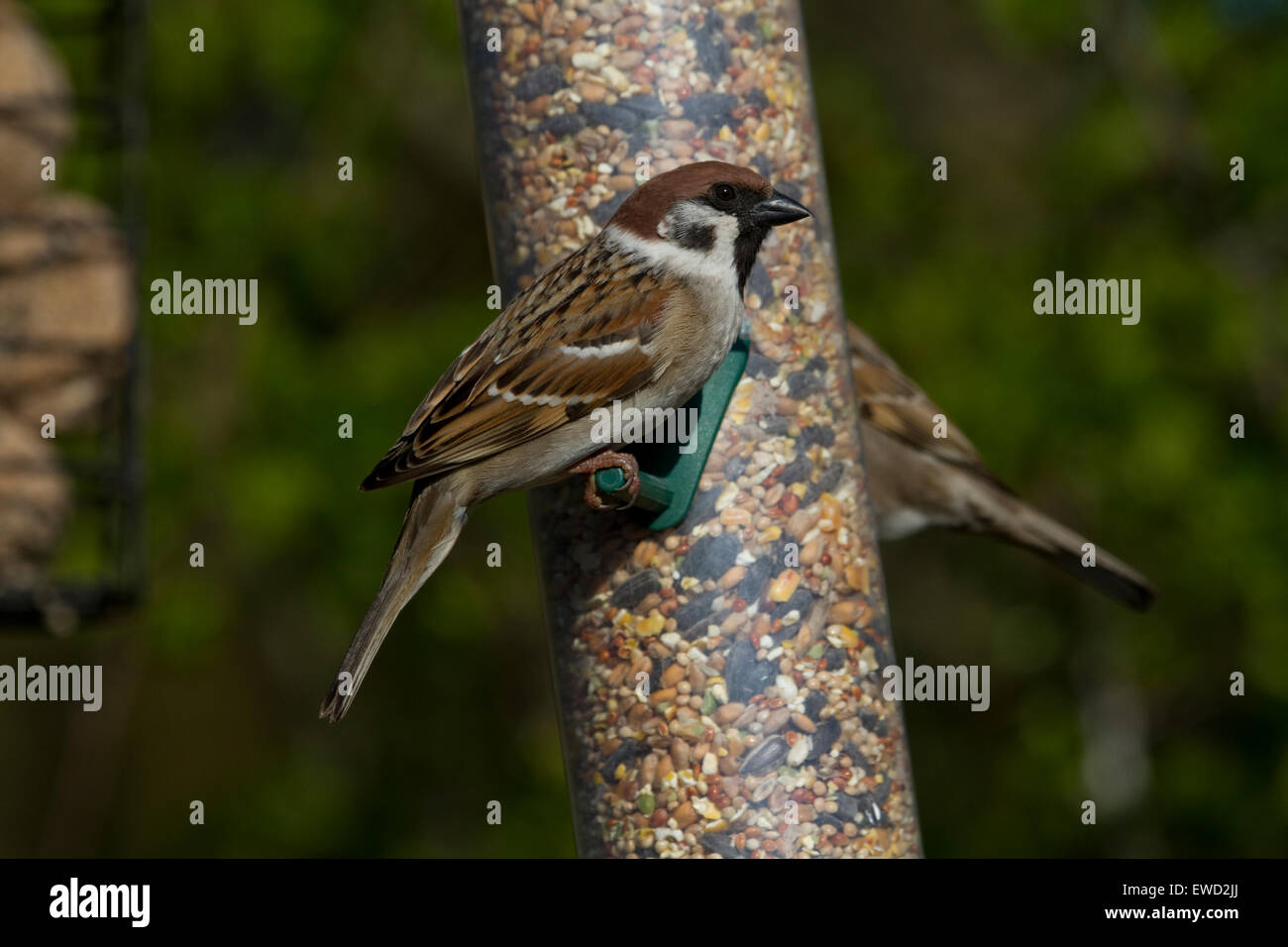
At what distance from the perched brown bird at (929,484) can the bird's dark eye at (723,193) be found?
156 centimetres

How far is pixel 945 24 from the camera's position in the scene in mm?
7641

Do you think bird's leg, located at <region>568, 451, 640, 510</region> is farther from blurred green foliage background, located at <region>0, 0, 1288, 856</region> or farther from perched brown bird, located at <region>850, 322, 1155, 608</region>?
blurred green foliage background, located at <region>0, 0, 1288, 856</region>

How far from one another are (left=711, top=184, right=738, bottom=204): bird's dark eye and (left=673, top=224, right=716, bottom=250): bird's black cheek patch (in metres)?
0.06

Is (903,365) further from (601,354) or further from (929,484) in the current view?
(601,354)

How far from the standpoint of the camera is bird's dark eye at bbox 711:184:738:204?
130 inches

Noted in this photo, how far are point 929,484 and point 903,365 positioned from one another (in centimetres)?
134

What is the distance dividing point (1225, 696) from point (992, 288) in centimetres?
195

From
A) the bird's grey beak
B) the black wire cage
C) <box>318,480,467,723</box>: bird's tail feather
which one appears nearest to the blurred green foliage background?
the black wire cage

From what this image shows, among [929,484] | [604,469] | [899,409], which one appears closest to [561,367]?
[604,469]

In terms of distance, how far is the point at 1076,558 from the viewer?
483cm

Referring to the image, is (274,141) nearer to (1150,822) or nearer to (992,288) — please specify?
(992,288)

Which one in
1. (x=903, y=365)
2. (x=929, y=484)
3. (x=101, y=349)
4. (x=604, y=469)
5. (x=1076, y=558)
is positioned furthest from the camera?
(x=903, y=365)

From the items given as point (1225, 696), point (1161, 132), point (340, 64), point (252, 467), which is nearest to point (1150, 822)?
point (1225, 696)

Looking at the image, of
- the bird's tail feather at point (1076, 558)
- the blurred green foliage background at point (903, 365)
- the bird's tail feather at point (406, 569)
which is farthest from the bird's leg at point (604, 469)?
the blurred green foliage background at point (903, 365)
